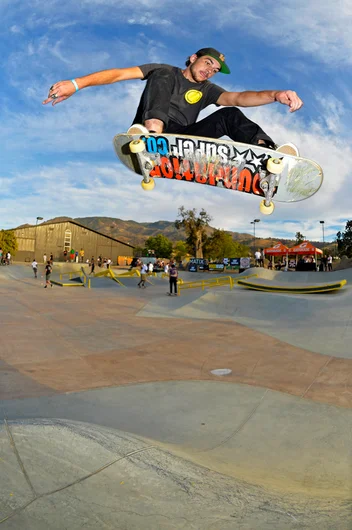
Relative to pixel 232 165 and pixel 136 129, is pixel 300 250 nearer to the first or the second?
pixel 232 165

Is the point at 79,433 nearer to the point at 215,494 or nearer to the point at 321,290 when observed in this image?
the point at 215,494

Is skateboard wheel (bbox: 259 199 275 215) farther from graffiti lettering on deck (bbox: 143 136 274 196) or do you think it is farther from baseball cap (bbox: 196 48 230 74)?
baseball cap (bbox: 196 48 230 74)

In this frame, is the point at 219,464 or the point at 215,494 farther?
the point at 219,464

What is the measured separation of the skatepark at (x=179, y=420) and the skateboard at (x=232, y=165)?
3557mm

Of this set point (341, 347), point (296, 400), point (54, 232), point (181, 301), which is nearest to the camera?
point (296, 400)

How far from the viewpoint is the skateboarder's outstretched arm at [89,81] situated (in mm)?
6199

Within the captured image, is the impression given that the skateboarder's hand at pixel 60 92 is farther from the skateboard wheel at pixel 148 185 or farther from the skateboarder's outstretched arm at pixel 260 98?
the skateboarder's outstretched arm at pixel 260 98

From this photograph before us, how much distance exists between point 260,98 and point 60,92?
3.83 meters

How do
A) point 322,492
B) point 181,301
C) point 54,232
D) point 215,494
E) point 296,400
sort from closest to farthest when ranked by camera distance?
point 215,494 < point 322,492 < point 296,400 < point 181,301 < point 54,232

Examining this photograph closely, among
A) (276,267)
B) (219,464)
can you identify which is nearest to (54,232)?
(276,267)

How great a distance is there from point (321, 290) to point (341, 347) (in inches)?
263

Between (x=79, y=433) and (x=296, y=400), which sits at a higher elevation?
(x=79, y=433)

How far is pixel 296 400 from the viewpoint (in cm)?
582

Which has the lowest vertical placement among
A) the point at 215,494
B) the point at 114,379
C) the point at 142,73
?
the point at 114,379
